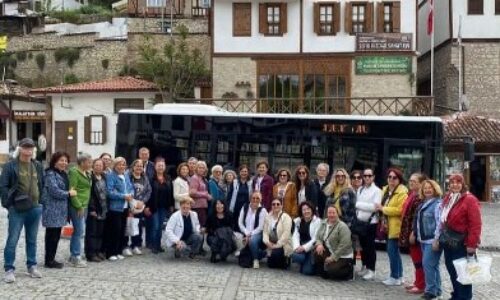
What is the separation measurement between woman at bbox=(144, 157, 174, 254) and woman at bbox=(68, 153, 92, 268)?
5.34 feet

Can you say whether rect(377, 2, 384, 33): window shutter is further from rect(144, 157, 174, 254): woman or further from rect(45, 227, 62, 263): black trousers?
rect(45, 227, 62, 263): black trousers

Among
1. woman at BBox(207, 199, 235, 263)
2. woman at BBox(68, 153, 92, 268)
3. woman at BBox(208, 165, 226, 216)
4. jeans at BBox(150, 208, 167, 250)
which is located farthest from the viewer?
woman at BBox(208, 165, 226, 216)

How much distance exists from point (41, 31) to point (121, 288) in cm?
4187

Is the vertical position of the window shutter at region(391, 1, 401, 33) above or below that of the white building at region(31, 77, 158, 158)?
above

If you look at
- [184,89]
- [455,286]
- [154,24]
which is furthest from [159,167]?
[154,24]

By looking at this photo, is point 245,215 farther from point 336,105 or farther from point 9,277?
point 336,105

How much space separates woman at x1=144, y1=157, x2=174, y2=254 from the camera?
37.9 feet

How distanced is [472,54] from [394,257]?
23166 millimetres

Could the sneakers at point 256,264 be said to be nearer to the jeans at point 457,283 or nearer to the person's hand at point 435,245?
the person's hand at point 435,245

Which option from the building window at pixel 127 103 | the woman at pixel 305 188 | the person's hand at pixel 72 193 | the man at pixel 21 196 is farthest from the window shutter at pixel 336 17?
the man at pixel 21 196

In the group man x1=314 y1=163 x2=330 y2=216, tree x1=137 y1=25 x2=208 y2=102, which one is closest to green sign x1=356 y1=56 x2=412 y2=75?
tree x1=137 y1=25 x2=208 y2=102

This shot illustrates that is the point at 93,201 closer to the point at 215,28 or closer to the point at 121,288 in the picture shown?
the point at 121,288

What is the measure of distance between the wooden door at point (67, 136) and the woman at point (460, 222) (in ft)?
89.8

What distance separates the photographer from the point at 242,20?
29.6 meters
